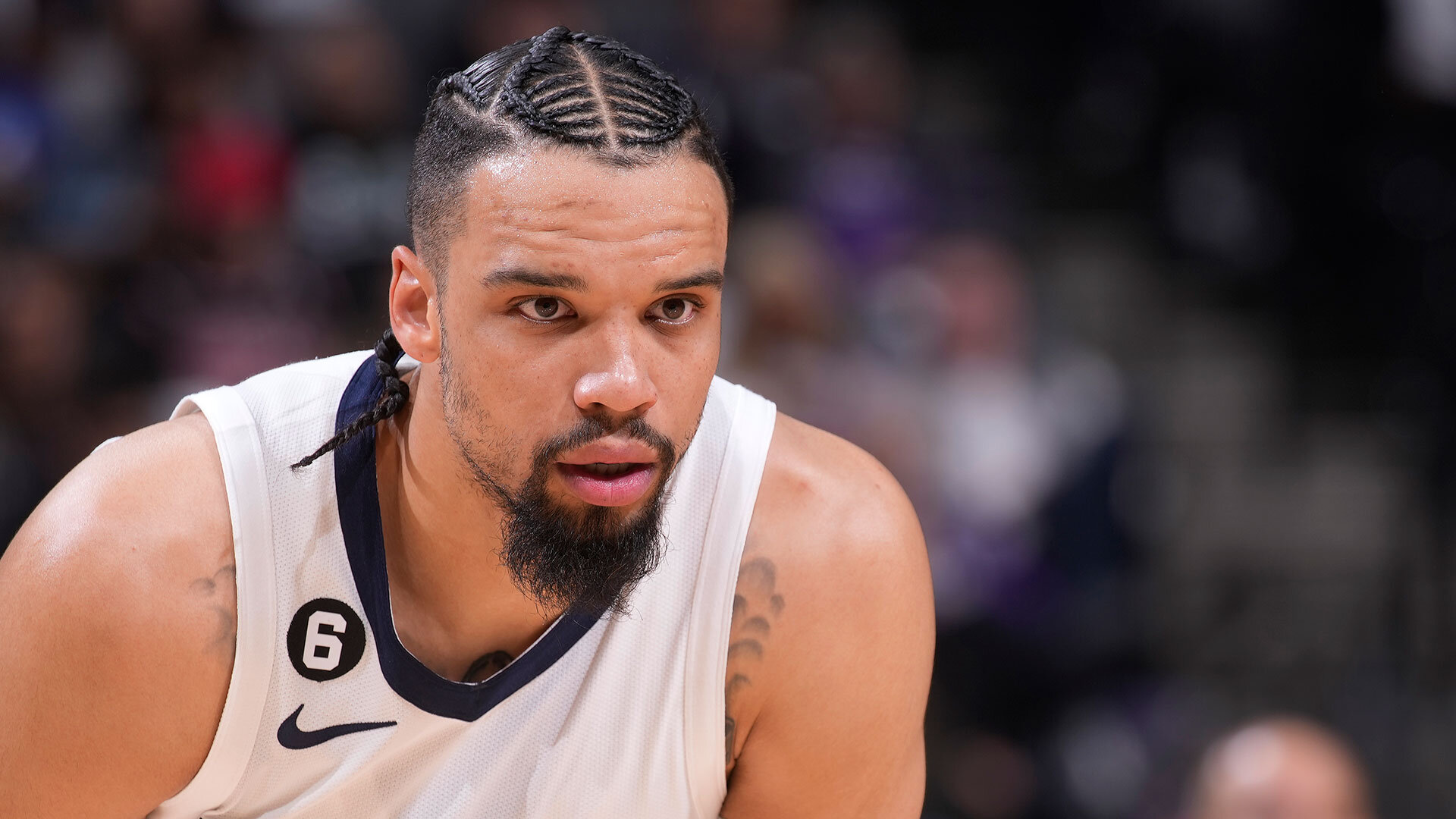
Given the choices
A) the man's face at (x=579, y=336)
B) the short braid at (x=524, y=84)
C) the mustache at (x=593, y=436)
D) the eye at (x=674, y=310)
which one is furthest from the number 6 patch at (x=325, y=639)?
the short braid at (x=524, y=84)

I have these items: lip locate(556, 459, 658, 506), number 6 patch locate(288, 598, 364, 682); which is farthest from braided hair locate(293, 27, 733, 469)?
lip locate(556, 459, 658, 506)

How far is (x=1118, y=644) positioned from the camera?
5125mm

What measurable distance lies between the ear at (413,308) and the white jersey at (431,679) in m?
0.20

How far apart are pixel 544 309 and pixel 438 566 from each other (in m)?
0.54

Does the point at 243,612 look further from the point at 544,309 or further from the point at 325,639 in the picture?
the point at 544,309

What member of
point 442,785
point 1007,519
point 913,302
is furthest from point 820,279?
point 442,785

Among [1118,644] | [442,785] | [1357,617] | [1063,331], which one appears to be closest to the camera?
[442,785]

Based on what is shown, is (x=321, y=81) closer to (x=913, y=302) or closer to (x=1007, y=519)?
(x=913, y=302)

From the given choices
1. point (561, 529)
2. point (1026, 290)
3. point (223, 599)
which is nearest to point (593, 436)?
point (561, 529)

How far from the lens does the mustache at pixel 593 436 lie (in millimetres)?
2023

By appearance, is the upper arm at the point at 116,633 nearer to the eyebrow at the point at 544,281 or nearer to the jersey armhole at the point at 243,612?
the jersey armhole at the point at 243,612

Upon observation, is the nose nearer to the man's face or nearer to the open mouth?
the man's face

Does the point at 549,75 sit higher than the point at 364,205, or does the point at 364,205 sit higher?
the point at 549,75

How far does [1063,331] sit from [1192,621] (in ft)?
4.43
